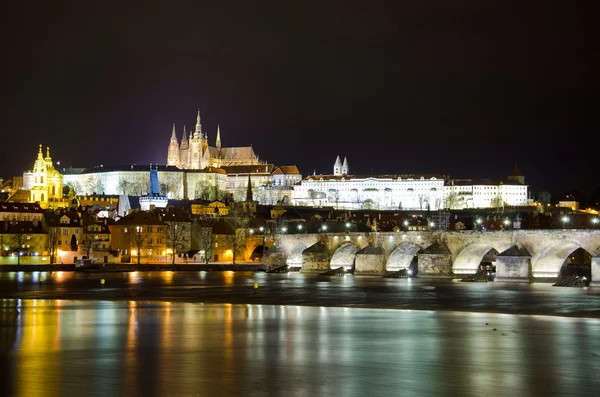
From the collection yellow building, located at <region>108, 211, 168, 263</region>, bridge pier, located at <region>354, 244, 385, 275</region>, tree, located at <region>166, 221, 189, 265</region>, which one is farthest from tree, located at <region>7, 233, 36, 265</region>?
bridge pier, located at <region>354, 244, 385, 275</region>

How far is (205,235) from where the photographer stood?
291ft

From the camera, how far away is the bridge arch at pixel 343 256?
7069 cm

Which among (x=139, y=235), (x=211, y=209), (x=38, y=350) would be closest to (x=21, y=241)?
(x=139, y=235)

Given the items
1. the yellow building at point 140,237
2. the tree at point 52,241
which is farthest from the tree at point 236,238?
the tree at point 52,241

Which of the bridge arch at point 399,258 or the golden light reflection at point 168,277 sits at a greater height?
the bridge arch at point 399,258

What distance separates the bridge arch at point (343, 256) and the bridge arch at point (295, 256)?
5608 millimetres

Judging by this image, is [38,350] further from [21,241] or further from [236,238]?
[236,238]

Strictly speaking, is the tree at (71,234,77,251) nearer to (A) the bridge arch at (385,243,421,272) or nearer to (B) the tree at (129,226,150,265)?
(B) the tree at (129,226,150,265)

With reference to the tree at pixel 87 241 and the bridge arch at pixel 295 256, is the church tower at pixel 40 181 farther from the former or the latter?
the bridge arch at pixel 295 256

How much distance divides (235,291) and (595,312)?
1877cm

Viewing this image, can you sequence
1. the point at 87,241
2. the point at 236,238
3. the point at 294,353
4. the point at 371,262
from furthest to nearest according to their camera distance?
the point at 236,238
the point at 87,241
the point at 371,262
the point at 294,353

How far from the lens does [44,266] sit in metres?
69.4

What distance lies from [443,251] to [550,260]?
7.79 meters

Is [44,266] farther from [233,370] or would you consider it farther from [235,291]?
[233,370]
